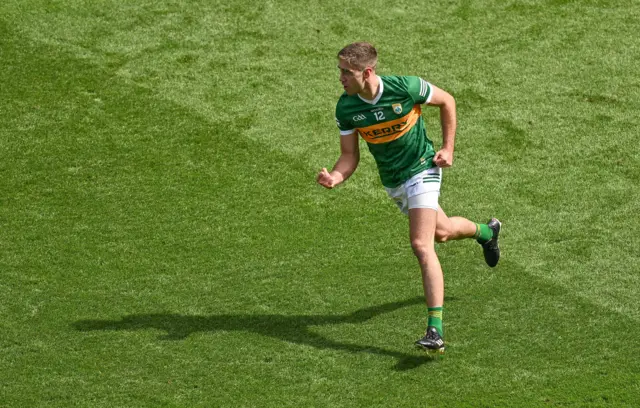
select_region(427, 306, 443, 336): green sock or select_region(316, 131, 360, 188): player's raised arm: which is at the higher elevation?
select_region(316, 131, 360, 188): player's raised arm

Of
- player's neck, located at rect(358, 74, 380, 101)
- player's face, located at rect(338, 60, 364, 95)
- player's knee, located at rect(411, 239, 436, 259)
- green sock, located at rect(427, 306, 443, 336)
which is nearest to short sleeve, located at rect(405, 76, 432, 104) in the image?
player's neck, located at rect(358, 74, 380, 101)

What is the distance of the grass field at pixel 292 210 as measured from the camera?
8172 mm

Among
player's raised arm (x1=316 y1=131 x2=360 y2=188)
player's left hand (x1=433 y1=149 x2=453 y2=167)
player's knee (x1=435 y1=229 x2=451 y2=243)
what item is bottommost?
player's knee (x1=435 y1=229 x2=451 y2=243)

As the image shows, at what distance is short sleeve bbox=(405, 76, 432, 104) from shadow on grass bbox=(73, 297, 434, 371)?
172 cm

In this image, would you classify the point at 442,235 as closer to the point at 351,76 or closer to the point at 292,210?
the point at 351,76

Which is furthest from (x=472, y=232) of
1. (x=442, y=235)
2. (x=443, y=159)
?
(x=443, y=159)

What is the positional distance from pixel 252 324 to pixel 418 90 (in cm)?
224

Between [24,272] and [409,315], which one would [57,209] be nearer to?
[24,272]

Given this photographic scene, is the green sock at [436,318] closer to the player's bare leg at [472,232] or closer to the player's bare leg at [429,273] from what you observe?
the player's bare leg at [429,273]

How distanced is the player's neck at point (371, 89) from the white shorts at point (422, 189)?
70 cm

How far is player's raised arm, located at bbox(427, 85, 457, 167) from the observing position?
8320 millimetres

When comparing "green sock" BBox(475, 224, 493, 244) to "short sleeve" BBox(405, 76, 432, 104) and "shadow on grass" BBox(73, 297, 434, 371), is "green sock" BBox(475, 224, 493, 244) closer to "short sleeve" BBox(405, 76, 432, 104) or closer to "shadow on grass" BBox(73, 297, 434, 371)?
"shadow on grass" BBox(73, 297, 434, 371)

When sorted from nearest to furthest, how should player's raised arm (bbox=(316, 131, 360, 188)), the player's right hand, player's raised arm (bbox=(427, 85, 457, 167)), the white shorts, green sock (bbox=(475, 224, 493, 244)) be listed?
the player's right hand → player's raised arm (bbox=(427, 85, 457, 167)) → the white shorts → player's raised arm (bbox=(316, 131, 360, 188)) → green sock (bbox=(475, 224, 493, 244))

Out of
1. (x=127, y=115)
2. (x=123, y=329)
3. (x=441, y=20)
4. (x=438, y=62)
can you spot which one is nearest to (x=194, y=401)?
(x=123, y=329)
